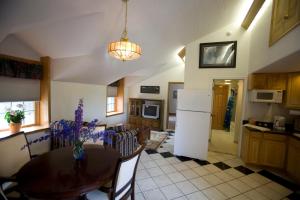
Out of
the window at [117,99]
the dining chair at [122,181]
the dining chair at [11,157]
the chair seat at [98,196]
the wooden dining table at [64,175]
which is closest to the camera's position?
the wooden dining table at [64,175]

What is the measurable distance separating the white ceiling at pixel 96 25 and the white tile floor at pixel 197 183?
262 cm

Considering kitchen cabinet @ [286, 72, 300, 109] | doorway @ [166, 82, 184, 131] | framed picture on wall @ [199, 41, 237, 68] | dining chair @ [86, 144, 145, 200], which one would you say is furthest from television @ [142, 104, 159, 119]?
dining chair @ [86, 144, 145, 200]

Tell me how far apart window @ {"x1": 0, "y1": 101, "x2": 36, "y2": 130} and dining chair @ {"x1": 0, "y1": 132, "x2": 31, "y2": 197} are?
142 cm

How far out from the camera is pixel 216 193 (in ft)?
7.78

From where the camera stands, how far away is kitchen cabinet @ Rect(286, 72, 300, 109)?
9.81 ft

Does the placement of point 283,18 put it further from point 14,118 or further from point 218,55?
point 14,118

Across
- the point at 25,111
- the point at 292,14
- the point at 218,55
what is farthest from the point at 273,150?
the point at 25,111

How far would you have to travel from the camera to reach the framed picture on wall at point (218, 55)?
11.9ft

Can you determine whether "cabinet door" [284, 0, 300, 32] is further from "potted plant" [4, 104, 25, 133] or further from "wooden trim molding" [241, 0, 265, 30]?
"potted plant" [4, 104, 25, 133]

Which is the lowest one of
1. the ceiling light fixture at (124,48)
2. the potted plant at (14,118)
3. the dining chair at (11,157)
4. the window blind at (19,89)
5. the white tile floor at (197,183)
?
the white tile floor at (197,183)

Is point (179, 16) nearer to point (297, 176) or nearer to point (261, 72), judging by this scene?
point (261, 72)

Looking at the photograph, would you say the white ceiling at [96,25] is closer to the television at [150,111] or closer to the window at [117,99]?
the window at [117,99]

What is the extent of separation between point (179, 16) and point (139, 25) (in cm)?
71

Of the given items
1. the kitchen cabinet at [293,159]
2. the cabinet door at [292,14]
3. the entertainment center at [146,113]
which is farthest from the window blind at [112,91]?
the kitchen cabinet at [293,159]
